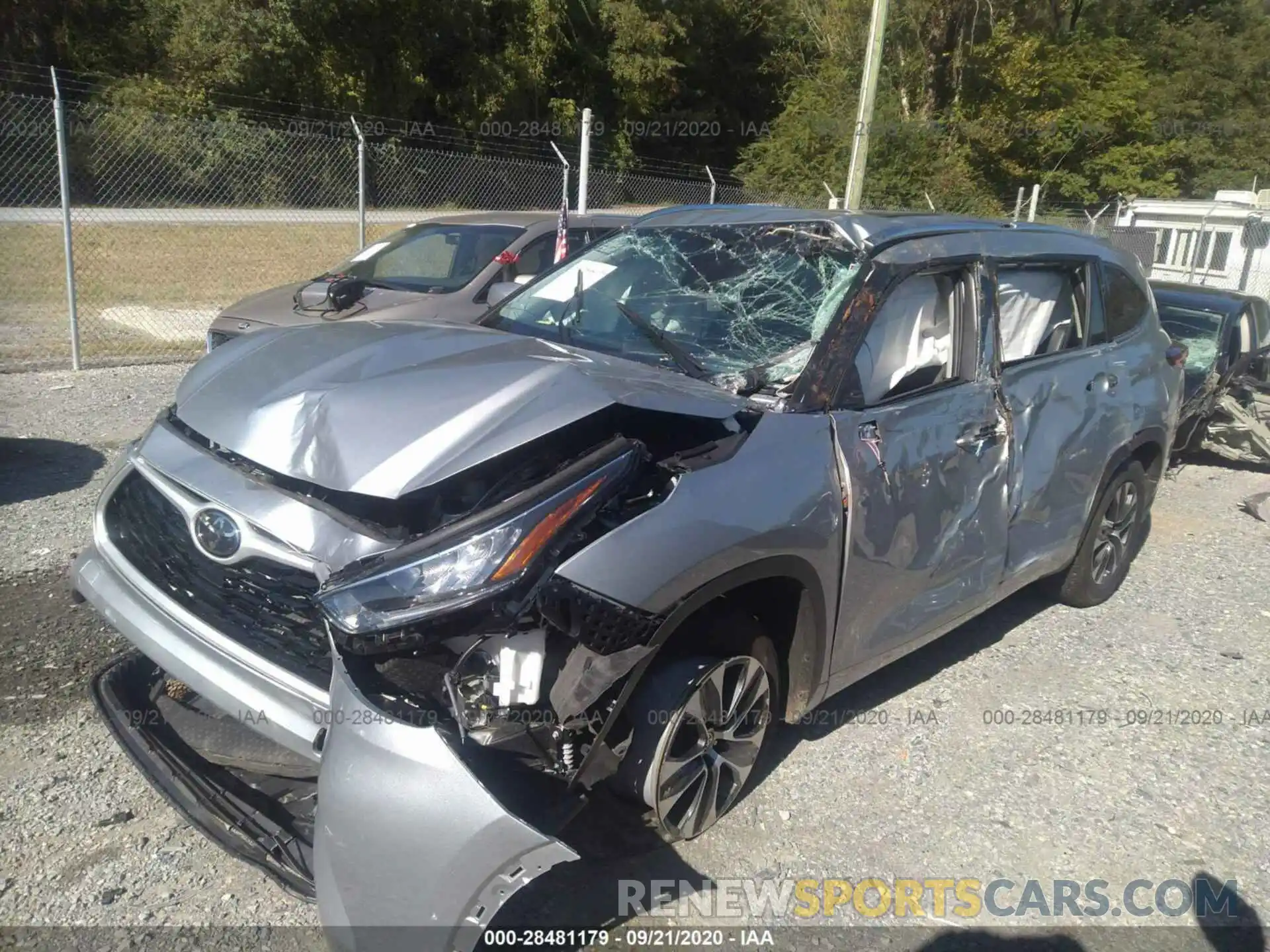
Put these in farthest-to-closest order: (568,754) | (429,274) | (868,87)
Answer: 1. (868,87)
2. (429,274)
3. (568,754)

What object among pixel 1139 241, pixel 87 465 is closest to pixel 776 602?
A: pixel 87 465

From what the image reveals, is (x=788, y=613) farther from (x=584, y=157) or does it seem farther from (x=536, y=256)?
(x=584, y=157)

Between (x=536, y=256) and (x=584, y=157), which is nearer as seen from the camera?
(x=536, y=256)

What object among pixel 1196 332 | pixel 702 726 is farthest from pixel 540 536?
pixel 1196 332

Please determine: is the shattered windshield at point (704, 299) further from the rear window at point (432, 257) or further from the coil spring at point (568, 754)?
the rear window at point (432, 257)

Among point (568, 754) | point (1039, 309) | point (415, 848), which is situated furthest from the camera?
point (1039, 309)

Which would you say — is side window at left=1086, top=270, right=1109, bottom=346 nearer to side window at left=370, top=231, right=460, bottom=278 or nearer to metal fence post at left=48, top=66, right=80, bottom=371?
side window at left=370, top=231, right=460, bottom=278

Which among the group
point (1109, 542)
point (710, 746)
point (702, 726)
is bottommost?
point (1109, 542)

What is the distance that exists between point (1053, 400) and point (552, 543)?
2.76m

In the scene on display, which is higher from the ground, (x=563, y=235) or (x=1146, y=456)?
(x=563, y=235)

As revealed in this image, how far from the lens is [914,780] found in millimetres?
3650

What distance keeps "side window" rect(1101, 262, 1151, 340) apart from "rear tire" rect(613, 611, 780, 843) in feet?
9.29

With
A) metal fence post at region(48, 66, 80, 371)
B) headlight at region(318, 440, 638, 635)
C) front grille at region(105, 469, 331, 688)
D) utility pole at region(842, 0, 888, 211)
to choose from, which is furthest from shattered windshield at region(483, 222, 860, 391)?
utility pole at region(842, 0, 888, 211)

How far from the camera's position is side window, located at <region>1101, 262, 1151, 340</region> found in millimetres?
4840
